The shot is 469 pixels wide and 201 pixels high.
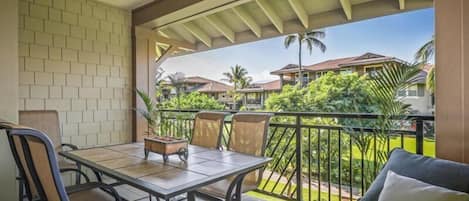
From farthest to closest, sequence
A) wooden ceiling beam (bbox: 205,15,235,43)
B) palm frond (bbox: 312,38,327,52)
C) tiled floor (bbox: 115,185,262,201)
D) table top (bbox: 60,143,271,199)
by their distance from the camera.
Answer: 1. palm frond (bbox: 312,38,327,52)
2. wooden ceiling beam (bbox: 205,15,235,43)
3. tiled floor (bbox: 115,185,262,201)
4. table top (bbox: 60,143,271,199)

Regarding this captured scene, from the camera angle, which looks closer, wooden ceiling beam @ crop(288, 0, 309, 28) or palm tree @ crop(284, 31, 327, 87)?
wooden ceiling beam @ crop(288, 0, 309, 28)

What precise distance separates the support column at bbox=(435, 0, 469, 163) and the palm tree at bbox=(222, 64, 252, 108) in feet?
58.2

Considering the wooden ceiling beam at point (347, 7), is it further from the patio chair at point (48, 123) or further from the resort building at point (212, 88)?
the resort building at point (212, 88)

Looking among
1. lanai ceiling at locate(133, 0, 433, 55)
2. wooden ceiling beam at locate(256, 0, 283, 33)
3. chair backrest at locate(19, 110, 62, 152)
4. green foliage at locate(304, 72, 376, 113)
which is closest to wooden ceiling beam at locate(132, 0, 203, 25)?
lanai ceiling at locate(133, 0, 433, 55)

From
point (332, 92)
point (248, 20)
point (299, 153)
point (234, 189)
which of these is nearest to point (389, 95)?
point (299, 153)

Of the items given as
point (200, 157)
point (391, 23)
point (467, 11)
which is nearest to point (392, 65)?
point (467, 11)

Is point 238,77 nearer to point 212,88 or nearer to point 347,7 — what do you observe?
point 212,88

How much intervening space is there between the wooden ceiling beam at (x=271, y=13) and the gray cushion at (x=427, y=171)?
2.61 metres

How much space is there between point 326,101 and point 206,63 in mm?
13210

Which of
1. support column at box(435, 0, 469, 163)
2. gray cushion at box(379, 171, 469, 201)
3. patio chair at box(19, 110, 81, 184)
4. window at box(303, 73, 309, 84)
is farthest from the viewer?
window at box(303, 73, 309, 84)

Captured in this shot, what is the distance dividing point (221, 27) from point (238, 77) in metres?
16.4

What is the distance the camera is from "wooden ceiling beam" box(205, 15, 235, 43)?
4.41 metres

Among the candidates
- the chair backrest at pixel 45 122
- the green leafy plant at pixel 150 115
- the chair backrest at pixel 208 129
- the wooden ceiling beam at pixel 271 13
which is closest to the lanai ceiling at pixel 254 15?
the wooden ceiling beam at pixel 271 13

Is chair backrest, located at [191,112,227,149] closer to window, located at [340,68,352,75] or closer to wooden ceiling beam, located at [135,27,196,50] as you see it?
wooden ceiling beam, located at [135,27,196,50]
